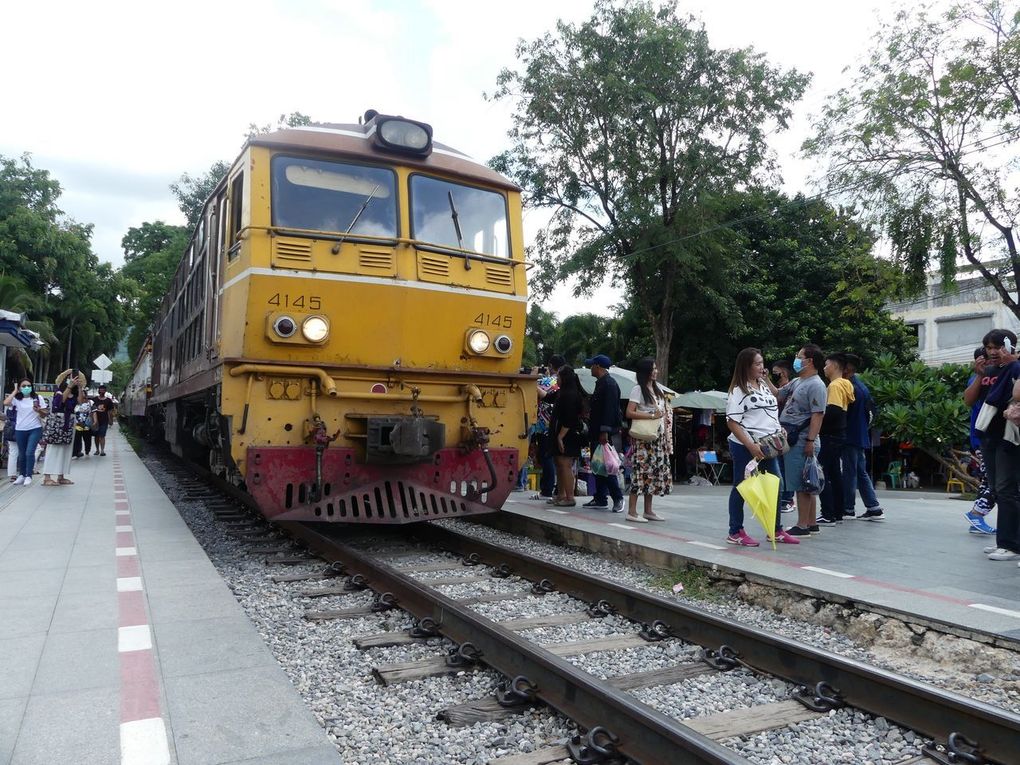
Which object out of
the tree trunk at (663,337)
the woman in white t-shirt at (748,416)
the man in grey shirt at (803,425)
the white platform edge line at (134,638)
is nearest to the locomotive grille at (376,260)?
the woman in white t-shirt at (748,416)

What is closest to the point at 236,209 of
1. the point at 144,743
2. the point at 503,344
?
the point at 503,344

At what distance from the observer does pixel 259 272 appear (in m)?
5.96

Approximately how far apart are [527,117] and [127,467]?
14.1 metres

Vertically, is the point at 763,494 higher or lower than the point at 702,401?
lower

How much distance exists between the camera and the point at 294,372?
6031 mm

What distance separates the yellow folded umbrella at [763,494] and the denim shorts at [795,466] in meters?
0.99

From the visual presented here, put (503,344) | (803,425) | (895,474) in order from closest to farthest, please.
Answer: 1. (503,344)
2. (803,425)
3. (895,474)

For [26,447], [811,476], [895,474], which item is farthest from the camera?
[895,474]

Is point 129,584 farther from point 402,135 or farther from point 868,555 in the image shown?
point 868,555

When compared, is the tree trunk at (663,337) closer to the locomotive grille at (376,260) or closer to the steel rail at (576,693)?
the locomotive grille at (376,260)

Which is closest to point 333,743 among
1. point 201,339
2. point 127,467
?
point 201,339

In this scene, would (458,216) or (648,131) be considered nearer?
(458,216)

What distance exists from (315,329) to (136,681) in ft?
11.0

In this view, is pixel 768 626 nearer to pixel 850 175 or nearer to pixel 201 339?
pixel 201 339
